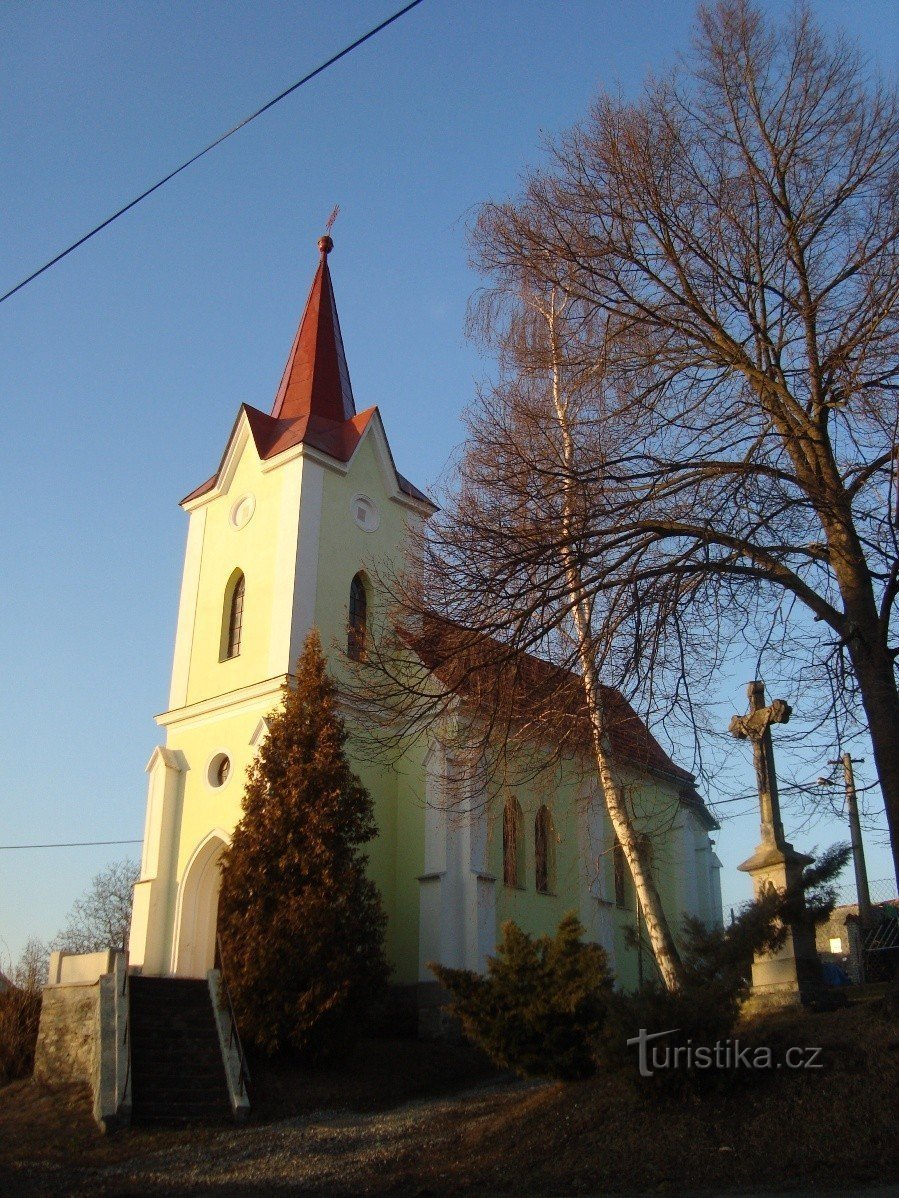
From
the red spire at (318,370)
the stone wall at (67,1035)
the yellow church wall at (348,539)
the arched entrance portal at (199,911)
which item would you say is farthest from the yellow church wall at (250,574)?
the stone wall at (67,1035)

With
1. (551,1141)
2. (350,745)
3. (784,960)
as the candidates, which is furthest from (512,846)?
(551,1141)

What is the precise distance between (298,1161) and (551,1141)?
10.0ft

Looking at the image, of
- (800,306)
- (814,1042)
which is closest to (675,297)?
(800,306)

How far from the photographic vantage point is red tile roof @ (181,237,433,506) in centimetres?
2355

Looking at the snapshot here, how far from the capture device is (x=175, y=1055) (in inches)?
602

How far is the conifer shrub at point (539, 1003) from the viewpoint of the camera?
35.6 ft

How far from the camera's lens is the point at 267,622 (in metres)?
21.5

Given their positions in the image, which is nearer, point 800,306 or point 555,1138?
point 555,1138

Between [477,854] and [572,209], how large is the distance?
12.1 meters

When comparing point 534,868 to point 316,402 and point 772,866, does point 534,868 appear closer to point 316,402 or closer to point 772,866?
point 772,866

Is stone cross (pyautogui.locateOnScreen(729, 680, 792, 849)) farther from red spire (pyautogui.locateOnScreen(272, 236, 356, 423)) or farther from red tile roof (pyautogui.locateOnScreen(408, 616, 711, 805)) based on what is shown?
red spire (pyautogui.locateOnScreen(272, 236, 356, 423))

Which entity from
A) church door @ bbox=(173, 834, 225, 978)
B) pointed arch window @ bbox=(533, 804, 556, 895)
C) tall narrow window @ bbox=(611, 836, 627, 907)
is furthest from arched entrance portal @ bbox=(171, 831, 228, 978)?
tall narrow window @ bbox=(611, 836, 627, 907)

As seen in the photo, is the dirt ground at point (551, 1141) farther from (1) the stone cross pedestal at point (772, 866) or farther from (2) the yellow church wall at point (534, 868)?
(2) the yellow church wall at point (534, 868)

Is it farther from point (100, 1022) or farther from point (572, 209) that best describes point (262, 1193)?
point (572, 209)
